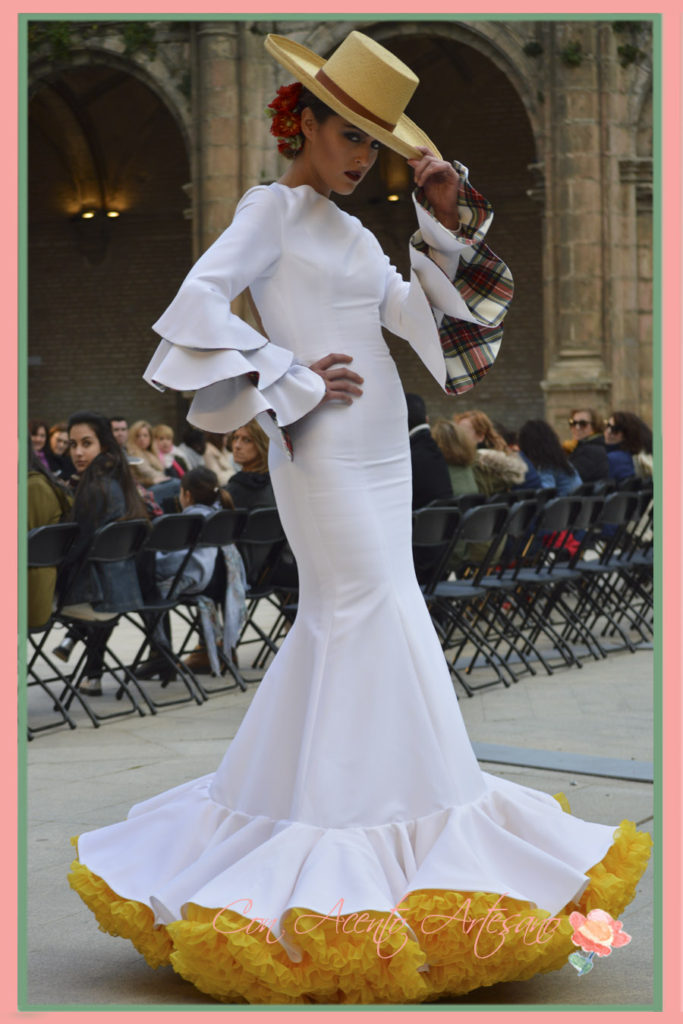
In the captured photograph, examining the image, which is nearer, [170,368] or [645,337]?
[170,368]

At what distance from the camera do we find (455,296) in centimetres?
329

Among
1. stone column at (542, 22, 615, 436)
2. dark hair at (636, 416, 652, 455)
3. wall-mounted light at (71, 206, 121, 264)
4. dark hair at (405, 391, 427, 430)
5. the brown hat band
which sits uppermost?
wall-mounted light at (71, 206, 121, 264)

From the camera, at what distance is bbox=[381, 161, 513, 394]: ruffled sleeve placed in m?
3.25

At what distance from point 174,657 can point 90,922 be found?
4.10 m

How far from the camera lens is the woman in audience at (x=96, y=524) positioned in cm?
733

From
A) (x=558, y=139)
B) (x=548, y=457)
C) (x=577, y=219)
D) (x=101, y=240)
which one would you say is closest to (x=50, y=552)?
(x=548, y=457)

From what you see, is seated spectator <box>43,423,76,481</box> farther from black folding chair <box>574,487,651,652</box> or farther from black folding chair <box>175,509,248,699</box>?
black folding chair <box>175,509,248,699</box>

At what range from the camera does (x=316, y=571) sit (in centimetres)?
336

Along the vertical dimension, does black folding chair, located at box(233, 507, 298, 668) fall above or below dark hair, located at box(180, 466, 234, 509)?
below

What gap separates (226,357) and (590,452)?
28.9 feet

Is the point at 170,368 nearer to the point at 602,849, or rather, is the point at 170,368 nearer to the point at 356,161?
the point at 356,161

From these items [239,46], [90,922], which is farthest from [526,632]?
[239,46]

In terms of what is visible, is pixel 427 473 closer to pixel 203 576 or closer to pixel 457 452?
pixel 457 452

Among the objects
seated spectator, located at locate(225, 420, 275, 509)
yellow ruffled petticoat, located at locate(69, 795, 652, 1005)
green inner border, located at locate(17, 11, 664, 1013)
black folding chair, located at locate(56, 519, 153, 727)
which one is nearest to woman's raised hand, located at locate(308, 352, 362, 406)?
green inner border, located at locate(17, 11, 664, 1013)
